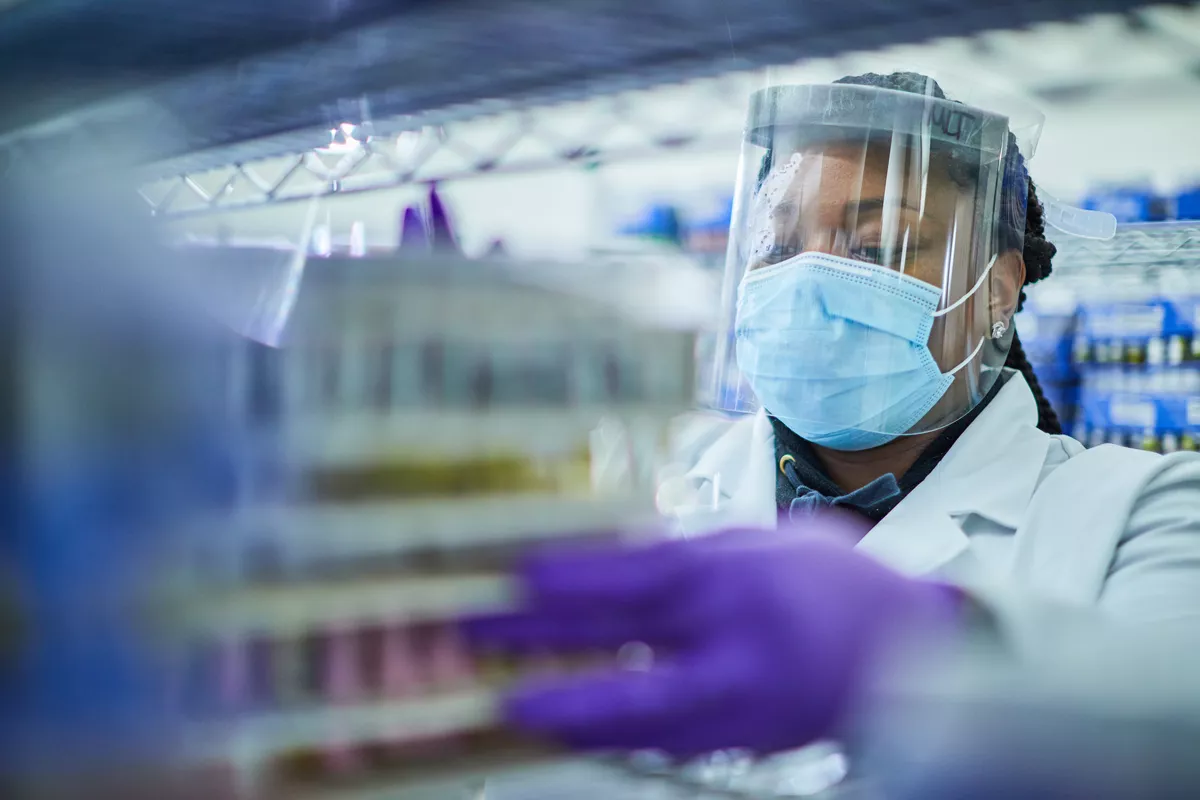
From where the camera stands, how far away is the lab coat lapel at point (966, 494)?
42.1 inches

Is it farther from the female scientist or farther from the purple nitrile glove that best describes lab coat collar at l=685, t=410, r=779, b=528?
the purple nitrile glove

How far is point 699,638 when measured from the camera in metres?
0.49

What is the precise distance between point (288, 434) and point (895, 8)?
0.69 meters

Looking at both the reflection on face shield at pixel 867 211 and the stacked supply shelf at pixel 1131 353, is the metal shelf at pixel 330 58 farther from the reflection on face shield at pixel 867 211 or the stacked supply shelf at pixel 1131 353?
the stacked supply shelf at pixel 1131 353

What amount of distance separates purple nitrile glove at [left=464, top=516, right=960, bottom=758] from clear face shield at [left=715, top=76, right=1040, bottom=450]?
601mm

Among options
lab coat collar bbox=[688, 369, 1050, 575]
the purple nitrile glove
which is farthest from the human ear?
Result: the purple nitrile glove

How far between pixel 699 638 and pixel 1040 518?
2.50 ft

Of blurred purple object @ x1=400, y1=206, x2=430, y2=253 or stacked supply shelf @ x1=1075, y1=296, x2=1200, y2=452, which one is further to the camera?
stacked supply shelf @ x1=1075, y1=296, x2=1200, y2=452

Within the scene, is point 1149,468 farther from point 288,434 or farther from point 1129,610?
point 288,434

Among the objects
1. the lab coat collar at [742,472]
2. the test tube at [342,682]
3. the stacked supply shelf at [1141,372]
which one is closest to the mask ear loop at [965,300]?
the lab coat collar at [742,472]

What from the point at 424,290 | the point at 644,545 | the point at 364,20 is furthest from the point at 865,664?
the point at 364,20

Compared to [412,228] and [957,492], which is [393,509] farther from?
[957,492]

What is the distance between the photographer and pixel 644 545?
49 cm

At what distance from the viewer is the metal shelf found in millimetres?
526
